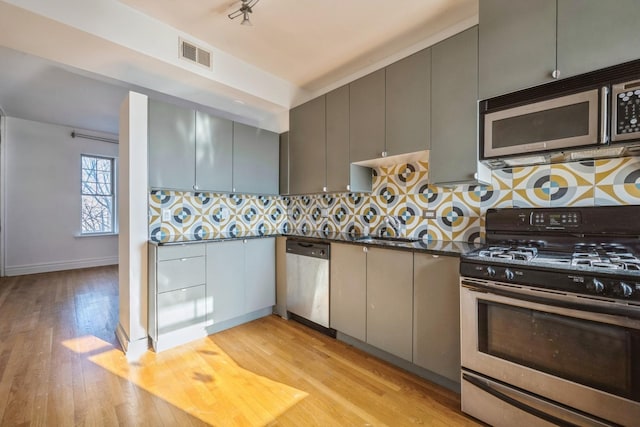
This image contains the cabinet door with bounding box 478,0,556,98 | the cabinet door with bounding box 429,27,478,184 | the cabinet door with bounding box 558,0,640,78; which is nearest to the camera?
the cabinet door with bounding box 558,0,640,78

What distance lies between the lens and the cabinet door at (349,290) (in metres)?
2.29

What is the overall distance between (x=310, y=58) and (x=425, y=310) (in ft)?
8.36

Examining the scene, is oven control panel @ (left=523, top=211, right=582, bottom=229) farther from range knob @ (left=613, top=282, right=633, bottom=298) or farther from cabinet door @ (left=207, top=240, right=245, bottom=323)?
cabinet door @ (left=207, top=240, right=245, bottom=323)

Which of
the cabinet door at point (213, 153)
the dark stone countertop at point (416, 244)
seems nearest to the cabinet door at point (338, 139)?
the dark stone countertop at point (416, 244)

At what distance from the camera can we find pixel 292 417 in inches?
62.0

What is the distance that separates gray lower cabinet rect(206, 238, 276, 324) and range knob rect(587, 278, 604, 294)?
2572 millimetres

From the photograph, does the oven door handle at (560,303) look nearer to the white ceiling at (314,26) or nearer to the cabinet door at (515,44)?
the cabinet door at (515,44)

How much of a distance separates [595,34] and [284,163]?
8.98ft

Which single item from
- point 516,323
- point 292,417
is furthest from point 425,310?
point 292,417

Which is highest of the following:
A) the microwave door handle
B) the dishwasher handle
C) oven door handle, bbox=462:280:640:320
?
the microwave door handle

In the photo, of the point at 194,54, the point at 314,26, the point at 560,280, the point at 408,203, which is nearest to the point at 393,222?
the point at 408,203

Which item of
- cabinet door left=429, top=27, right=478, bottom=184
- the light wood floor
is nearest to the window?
the light wood floor

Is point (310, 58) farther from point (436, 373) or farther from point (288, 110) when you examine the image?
point (436, 373)

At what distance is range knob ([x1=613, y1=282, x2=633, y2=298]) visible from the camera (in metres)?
1.11
